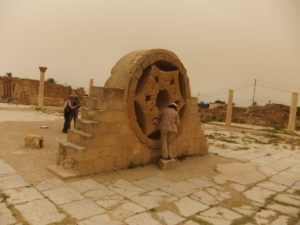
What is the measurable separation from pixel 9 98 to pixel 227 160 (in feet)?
80.9

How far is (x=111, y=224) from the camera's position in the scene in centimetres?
360

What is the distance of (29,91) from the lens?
28000 millimetres

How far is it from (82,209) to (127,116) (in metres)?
2.49

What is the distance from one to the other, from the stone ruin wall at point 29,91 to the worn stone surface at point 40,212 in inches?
894

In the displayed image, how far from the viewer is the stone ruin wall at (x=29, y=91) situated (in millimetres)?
25891

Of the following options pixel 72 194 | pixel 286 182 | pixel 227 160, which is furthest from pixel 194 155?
pixel 72 194

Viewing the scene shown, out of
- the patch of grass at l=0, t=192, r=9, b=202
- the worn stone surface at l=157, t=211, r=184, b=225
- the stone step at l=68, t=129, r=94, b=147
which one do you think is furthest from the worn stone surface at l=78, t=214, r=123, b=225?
the stone step at l=68, t=129, r=94, b=147

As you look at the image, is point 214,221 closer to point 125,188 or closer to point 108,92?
point 125,188

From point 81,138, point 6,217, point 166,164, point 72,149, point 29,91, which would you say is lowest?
point 6,217

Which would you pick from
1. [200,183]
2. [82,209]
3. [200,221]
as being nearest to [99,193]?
[82,209]

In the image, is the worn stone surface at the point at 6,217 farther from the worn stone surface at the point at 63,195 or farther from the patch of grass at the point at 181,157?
the patch of grass at the point at 181,157

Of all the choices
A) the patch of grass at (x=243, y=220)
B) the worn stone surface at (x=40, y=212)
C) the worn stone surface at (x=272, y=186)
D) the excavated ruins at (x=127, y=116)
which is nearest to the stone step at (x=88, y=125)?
the excavated ruins at (x=127, y=116)

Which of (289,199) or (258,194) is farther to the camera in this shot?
(258,194)

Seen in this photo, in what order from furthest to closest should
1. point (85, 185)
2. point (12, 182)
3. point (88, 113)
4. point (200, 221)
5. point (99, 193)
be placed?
point (88, 113) < point (85, 185) < point (12, 182) < point (99, 193) < point (200, 221)
